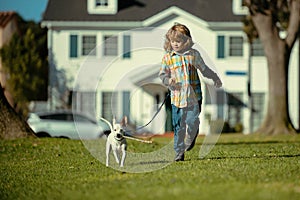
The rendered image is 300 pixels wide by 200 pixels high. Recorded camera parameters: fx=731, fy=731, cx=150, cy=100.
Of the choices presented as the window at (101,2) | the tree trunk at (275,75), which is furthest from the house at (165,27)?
the tree trunk at (275,75)

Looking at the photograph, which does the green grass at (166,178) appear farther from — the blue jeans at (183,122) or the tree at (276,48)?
the tree at (276,48)

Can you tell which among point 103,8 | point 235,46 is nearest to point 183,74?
point 235,46

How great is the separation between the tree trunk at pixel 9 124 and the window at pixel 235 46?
1957 cm

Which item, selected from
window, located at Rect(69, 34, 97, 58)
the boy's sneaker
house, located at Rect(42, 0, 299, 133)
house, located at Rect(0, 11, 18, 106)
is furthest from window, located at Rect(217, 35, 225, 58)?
the boy's sneaker

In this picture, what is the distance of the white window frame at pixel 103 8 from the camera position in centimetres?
3741

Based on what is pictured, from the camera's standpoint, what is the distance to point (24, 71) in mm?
39344

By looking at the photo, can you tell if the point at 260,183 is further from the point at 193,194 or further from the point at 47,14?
the point at 47,14

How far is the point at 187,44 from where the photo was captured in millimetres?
11086

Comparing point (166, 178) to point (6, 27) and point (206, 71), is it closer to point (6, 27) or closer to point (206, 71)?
point (206, 71)

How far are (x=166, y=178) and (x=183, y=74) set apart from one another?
232 centimetres

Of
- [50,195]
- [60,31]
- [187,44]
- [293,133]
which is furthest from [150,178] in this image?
[60,31]

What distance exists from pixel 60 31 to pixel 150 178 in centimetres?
2809

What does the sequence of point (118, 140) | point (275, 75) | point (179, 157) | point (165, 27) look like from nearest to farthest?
point (118, 140) → point (179, 157) → point (275, 75) → point (165, 27)

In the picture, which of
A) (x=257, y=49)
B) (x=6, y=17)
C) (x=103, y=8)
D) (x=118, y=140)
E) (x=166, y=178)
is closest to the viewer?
(x=166, y=178)
